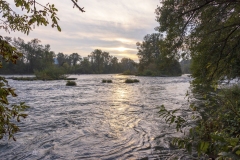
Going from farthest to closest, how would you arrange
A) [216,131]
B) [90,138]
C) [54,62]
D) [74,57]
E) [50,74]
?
[74,57], [54,62], [50,74], [90,138], [216,131]

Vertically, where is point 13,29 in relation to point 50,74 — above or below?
above

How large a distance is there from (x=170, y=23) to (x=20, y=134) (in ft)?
27.7

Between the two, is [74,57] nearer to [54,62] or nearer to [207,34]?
[54,62]

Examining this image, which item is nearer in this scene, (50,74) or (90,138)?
(90,138)

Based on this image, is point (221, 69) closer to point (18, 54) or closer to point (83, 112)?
point (83, 112)

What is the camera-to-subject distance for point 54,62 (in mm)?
96500

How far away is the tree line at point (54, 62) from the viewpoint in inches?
3501

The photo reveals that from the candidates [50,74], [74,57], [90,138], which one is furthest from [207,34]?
[74,57]

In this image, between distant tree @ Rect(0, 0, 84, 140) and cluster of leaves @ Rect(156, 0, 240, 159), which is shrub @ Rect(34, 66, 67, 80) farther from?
distant tree @ Rect(0, 0, 84, 140)

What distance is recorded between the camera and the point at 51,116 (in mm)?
10008

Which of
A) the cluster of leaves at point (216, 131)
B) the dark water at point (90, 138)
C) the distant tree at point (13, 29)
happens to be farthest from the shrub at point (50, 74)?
the distant tree at point (13, 29)

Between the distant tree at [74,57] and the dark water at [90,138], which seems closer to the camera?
the dark water at [90,138]

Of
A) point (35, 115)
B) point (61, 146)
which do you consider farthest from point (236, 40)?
point (35, 115)

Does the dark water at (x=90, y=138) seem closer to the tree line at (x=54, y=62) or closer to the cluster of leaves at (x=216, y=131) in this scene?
the cluster of leaves at (x=216, y=131)
